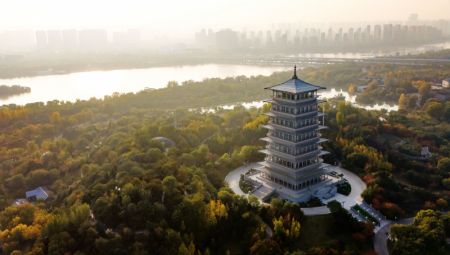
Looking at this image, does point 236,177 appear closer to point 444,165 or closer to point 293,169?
point 293,169

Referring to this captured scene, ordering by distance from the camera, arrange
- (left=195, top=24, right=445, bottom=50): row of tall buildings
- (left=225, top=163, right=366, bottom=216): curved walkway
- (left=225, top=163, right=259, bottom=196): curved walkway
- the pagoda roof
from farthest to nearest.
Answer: (left=195, top=24, right=445, bottom=50): row of tall buildings, (left=225, top=163, right=259, bottom=196): curved walkway, the pagoda roof, (left=225, top=163, right=366, bottom=216): curved walkway

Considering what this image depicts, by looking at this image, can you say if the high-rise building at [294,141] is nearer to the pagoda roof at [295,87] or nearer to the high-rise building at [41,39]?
the pagoda roof at [295,87]

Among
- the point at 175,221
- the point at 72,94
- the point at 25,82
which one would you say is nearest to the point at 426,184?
the point at 175,221

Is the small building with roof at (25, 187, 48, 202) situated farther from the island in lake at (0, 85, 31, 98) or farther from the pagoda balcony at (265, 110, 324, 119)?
the island in lake at (0, 85, 31, 98)

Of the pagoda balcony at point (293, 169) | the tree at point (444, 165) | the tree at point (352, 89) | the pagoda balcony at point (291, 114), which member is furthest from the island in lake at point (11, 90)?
the tree at point (444, 165)

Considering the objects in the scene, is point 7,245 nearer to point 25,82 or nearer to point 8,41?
point 25,82

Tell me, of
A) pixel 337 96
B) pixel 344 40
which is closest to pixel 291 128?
pixel 337 96

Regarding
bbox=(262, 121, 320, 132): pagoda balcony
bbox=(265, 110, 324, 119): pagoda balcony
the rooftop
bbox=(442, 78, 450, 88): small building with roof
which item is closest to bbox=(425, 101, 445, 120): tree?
bbox=(442, 78, 450, 88): small building with roof
